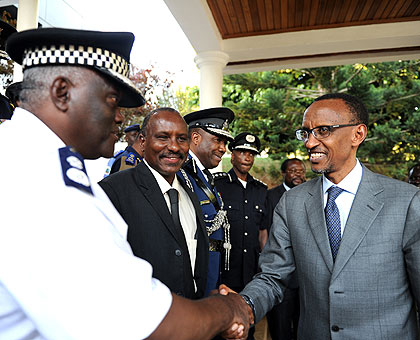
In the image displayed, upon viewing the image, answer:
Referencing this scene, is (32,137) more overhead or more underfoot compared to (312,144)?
more underfoot

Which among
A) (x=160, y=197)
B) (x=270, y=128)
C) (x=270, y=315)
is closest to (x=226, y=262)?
(x=270, y=315)

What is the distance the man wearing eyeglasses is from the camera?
174cm

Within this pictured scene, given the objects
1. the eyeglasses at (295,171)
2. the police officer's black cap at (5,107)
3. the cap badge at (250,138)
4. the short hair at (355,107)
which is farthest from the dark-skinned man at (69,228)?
the eyeglasses at (295,171)

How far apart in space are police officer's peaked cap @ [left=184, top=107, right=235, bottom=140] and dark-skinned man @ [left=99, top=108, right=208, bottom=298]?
1274 mm

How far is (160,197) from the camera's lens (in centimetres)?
217

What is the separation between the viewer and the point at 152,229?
2062mm

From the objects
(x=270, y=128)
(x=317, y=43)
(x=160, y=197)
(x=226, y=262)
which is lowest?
(x=226, y=262)

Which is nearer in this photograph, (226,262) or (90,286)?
(90,286)

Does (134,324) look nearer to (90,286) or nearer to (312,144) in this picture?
(90,286)

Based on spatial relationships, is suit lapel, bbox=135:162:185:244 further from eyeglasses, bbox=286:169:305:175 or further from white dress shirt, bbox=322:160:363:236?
eyeglasses, bbox=286:169:305:175

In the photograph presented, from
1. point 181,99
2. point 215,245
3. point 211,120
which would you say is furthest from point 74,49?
point 181,99

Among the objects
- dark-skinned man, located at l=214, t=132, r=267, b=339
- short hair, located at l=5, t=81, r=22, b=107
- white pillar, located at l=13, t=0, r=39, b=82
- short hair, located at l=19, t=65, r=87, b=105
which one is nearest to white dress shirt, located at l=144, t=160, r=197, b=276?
short hair, located at l=5, t=81, r=22, b=107

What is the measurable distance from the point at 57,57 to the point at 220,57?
19.0 feet

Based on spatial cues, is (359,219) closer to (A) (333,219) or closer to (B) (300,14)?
(A) (333,219)
